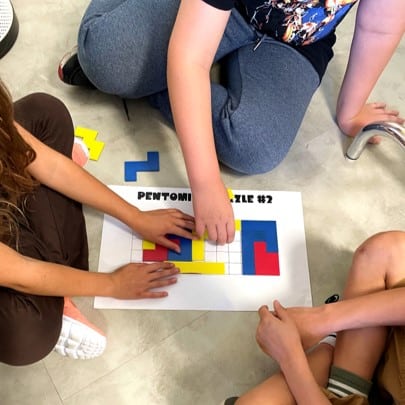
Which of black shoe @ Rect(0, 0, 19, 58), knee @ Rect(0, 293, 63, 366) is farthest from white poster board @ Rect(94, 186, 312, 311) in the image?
black shoe @ Rect(0, 0, 19, 58)

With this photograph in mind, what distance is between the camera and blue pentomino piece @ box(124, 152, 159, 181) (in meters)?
1.02

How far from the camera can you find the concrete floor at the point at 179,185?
2.75ft

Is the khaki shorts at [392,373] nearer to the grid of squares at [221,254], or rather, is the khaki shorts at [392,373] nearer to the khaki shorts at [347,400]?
the khaki shorts at [347,400]

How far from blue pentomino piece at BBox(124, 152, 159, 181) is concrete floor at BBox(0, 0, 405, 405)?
0.6 inches

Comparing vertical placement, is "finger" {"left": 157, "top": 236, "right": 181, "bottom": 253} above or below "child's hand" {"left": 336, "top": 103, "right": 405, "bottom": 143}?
below

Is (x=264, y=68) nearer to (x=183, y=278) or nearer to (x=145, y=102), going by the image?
(x=145, y=102)

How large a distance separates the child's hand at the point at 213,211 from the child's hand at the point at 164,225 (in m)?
0.06

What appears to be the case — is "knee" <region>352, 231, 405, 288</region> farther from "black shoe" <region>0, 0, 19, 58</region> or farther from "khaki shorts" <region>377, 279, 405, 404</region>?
"black shoe" <region>0, 0, 19, 58</region>

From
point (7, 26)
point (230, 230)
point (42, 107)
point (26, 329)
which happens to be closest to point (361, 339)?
point (230, 230)

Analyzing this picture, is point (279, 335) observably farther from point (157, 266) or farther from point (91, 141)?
point (91, 141)

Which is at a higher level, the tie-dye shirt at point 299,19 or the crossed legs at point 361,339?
the tie-dye shirt at point 299,19

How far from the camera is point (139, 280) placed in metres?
0.86

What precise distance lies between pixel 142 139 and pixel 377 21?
19.7 inches

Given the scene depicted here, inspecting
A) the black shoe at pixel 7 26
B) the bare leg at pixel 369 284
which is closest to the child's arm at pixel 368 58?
the bare leg at pixel 369 284
